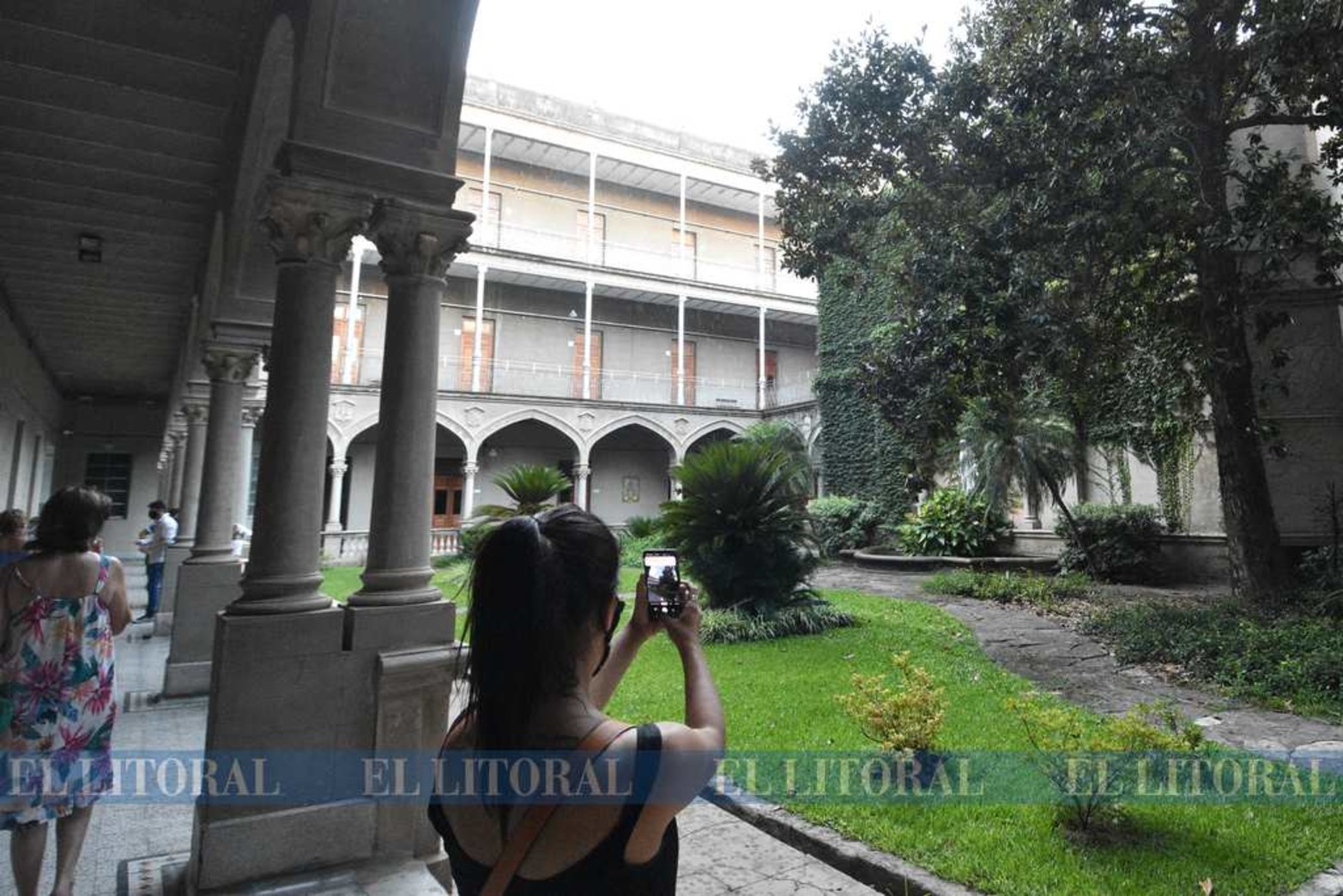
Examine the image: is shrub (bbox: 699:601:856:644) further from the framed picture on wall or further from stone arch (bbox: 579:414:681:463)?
the framed picture on wall

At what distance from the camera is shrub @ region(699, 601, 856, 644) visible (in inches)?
309

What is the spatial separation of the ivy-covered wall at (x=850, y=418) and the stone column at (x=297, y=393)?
16.4 meters

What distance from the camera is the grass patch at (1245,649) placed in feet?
17.6

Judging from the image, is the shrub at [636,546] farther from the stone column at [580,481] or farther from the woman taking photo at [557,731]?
the woman taking photo at [557,731]

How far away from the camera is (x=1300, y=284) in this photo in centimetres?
1029

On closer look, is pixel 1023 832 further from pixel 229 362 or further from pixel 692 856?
pixel 229 362

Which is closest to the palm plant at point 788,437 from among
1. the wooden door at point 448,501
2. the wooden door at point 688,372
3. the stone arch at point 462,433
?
the wooden door at point 688,372

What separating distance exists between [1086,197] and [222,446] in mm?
8711

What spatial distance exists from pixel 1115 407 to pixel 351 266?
63.9 feet

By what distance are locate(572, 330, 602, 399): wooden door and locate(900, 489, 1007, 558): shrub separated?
12.4m

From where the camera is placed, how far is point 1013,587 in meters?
10.5

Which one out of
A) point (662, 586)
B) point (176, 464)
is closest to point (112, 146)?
point (662, 586)

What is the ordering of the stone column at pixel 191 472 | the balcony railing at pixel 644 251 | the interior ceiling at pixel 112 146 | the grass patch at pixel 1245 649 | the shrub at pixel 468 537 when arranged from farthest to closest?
the balcony railing at pixel 644 251
the shrub at pixel 468 537
the stone column at pixel 191 472
the grass patch at pixel 1245 649
the interior ceiling at pixel 112 146

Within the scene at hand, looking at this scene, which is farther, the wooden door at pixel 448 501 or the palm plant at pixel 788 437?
the wooden door at pixel 448 501
